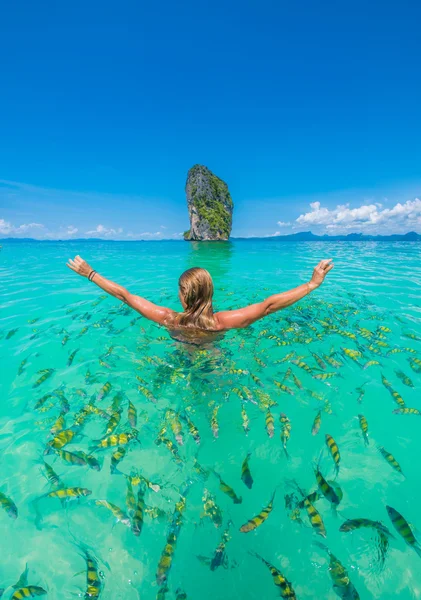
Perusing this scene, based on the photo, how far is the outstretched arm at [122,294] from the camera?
4887 millimetres

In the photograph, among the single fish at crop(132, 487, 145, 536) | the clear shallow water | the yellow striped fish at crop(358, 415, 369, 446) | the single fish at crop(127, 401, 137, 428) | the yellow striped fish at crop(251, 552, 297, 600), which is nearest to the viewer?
the yellow striped fish at crop(251, 552, 297, 600)

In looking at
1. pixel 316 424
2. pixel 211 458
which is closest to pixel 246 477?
pixel 211 458

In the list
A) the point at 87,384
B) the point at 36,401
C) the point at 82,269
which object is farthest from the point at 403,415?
the point at 36,401

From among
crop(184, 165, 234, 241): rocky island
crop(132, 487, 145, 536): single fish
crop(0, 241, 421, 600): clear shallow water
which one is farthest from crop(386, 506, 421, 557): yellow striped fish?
crop(184, 165, 234, 241): rocky island

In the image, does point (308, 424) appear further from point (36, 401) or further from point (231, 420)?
point (36, 401)

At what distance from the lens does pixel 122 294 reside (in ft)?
16.0

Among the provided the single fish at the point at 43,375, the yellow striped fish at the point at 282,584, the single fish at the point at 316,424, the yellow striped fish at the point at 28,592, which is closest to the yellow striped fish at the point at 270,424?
the single fish at the point at 316,424

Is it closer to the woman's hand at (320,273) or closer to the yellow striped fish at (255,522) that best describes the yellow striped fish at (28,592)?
the yellow striped fish at (255,522)

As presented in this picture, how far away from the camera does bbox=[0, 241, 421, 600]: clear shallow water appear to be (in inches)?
105

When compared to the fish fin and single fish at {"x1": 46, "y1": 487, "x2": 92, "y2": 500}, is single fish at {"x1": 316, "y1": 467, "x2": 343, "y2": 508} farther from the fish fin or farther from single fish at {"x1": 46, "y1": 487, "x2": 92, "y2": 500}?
single fish at {"x1": 46, "y1": 487, "x2": 92, "y2": 500}

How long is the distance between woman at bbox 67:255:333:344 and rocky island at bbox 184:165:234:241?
368 feet

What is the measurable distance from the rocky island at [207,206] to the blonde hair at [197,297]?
11238 cm

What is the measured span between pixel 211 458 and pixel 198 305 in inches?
96.2

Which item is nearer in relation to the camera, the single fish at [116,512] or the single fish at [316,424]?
the single fish at [116,512]
